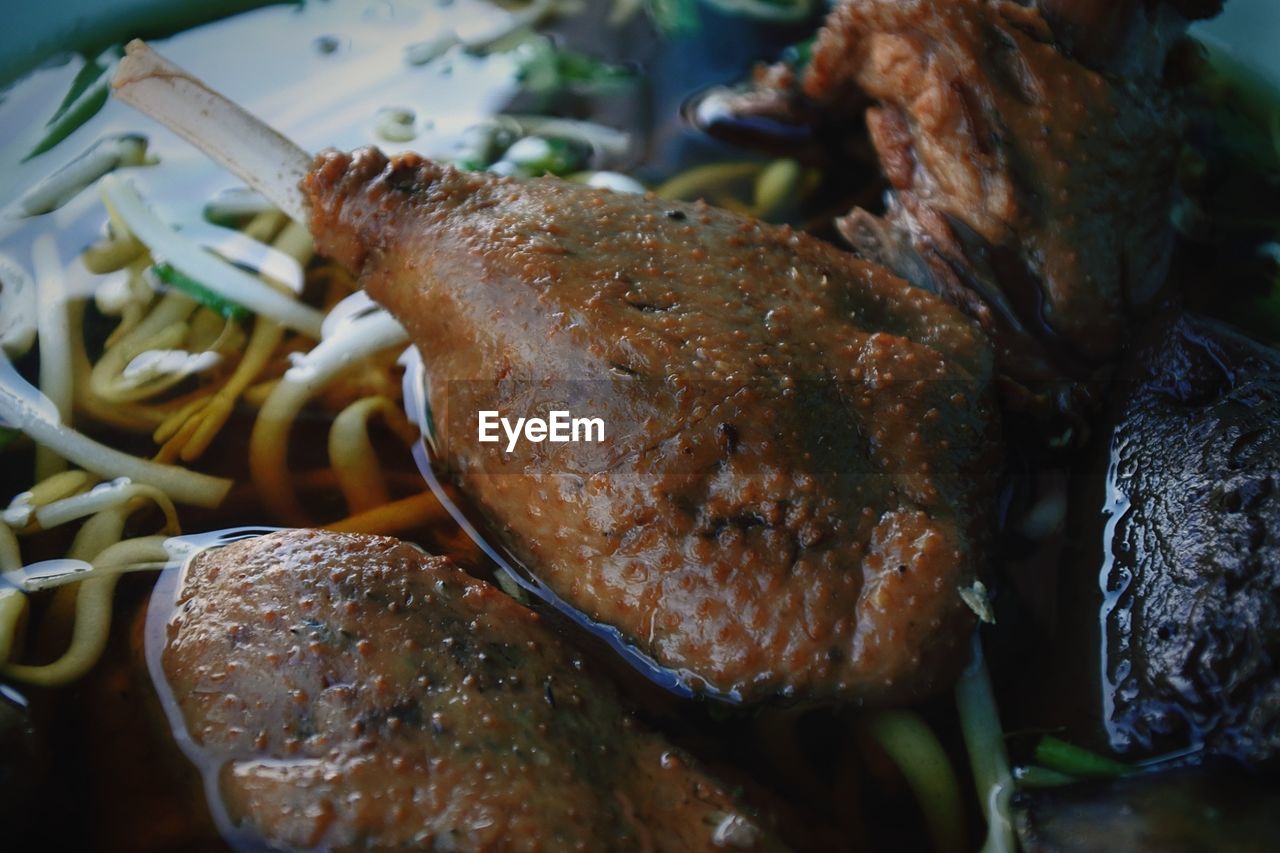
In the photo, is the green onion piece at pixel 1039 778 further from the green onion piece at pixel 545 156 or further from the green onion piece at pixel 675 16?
the green onion piece at pixel 675 16

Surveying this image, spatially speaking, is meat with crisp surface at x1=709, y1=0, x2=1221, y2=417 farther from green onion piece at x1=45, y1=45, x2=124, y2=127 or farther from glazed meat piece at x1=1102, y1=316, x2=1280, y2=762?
green onion piece at x1=45, y1=45, x2=124, y2=127

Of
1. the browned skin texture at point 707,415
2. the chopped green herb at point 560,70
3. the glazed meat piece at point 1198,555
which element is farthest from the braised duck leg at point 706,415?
the chopped green herb at point 560,70

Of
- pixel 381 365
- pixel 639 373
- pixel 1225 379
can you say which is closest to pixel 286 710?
pixel 639 373

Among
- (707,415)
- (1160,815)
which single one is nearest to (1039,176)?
(707,415)

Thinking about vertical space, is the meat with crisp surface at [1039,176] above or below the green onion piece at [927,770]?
above

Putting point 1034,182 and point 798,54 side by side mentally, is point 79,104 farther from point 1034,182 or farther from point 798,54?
point 1034,182

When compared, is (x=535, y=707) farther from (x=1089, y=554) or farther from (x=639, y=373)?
(x=1089, y=554)
